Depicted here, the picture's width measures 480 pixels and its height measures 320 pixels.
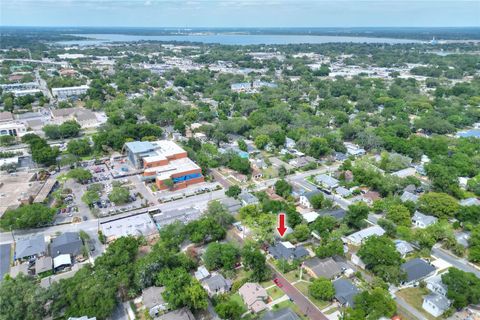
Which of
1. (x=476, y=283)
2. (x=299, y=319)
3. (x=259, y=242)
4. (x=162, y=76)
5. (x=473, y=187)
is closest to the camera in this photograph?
(x=299, y=319)

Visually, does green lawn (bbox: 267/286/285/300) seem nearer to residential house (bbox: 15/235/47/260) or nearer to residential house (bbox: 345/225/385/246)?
residential house (bbox: 345/225/385/246)

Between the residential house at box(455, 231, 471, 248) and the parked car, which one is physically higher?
the residential house at box(455, 231, 471, 248)

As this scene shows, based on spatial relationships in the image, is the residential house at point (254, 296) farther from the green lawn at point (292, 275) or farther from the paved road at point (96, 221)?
the paved road at point (96, 221)

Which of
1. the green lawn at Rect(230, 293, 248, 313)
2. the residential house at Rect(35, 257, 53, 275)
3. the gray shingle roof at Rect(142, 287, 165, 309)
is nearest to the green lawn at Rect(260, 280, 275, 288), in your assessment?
the green lawn at Rect(230, 293, 248, 313)

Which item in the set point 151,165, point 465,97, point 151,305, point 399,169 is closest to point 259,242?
point 151,305

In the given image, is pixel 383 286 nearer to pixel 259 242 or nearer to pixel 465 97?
pixel 259 242

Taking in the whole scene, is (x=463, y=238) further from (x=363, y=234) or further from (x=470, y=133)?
(x=470, y=133)
